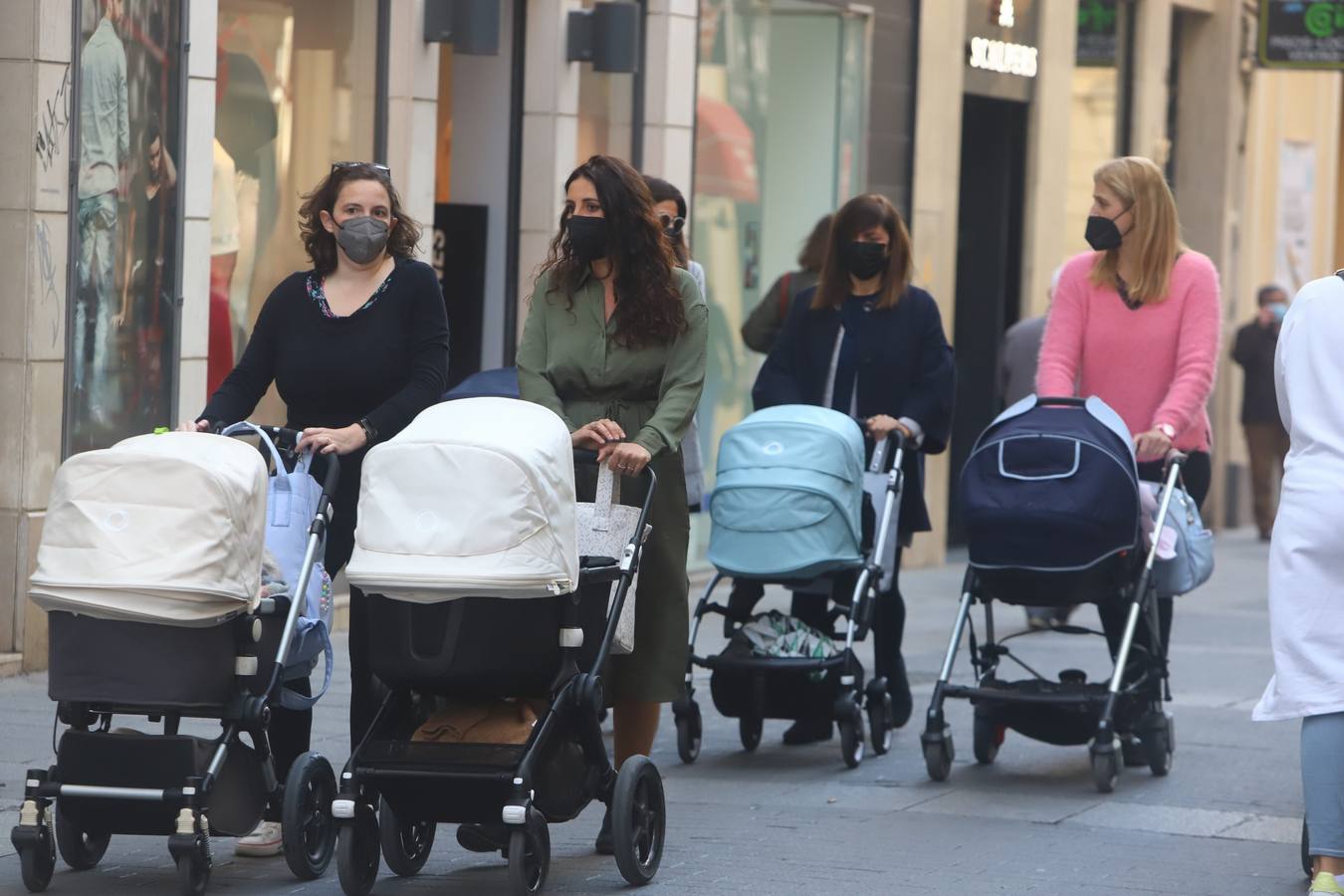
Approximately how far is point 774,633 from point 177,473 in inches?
117

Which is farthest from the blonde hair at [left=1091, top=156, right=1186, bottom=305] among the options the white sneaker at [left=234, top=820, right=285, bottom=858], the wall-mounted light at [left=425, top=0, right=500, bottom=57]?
the wall-mounted light at [left=425, top=0, right=500, bottom=57]

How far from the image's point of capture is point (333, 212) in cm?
668

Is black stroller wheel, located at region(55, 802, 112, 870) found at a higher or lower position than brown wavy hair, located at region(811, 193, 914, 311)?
lower

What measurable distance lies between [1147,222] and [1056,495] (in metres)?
1.13

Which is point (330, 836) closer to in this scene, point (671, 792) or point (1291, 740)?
point (671, 792)

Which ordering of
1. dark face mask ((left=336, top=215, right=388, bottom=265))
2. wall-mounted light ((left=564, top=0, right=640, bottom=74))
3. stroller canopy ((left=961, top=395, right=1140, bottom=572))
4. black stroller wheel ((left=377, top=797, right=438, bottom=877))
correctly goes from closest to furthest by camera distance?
black stroller wheel ((left=377, top=797, right=438, bottom=877)), dark face mask ((left=336, top=215, right=388, bottom=265)), stroller canopy ((left=961, top=395, right=1140, bottom=572)), wall-mounted light ((left=564, top=0, right=640, bottom=74))

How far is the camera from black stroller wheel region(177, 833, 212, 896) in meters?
5.75

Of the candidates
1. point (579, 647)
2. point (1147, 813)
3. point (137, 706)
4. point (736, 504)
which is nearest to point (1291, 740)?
point (1147, 813)

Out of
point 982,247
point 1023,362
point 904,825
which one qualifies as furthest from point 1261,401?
point 904,825

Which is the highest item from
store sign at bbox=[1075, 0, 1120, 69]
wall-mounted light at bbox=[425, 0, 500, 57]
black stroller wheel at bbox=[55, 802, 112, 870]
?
store sign at bbox=[1075, 0, 1120, 69]

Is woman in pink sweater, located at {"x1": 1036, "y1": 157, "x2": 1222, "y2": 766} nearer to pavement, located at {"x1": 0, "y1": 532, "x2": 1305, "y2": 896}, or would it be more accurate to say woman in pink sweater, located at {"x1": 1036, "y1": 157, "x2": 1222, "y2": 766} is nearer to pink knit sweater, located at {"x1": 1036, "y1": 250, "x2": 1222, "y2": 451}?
pink knit sweater, located at {"x1": 1036, "y1": 250, "x2": 1222, "y2": 451}

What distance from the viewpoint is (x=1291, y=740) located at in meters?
9.18

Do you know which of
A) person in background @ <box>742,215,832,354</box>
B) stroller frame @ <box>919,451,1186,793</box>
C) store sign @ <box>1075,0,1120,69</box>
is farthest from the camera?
store sign @ <box>1075,0,1120,69</box>

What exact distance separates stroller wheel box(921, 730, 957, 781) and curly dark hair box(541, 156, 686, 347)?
1.84 meters
